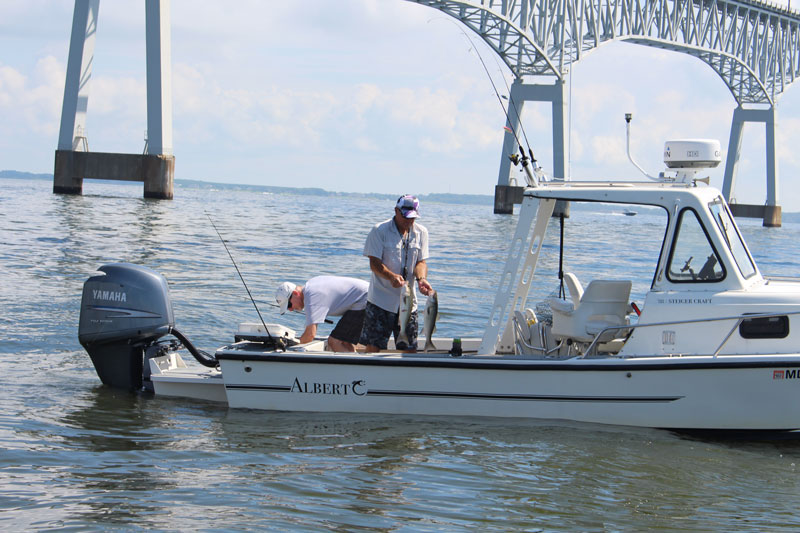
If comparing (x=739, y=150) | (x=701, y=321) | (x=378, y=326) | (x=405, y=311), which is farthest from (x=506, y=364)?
(x=739, y=150)

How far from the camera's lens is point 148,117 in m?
39.8

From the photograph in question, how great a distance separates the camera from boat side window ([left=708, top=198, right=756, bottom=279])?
677 centimetres

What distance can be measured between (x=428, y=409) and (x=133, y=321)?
2522 mm

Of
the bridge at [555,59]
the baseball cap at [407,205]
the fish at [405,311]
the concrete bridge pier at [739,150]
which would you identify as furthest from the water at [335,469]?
the concrete bridge pier at [739,150]

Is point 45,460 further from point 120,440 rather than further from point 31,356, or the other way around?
point 31,356

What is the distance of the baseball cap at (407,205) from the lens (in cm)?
727

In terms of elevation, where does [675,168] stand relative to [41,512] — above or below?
above

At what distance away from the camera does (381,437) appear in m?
6.85

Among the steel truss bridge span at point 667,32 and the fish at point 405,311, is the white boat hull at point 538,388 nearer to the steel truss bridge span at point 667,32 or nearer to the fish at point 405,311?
the fish at point 405,311

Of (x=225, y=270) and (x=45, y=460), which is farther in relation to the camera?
(x=225, y=270)

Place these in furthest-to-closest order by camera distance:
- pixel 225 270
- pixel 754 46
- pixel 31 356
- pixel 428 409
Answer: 1. pixel 754 46
2. pixel 225 270
3. pixel 31 356
4. pixel 428 409

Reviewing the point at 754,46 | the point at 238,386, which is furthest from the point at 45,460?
the point at 754,46

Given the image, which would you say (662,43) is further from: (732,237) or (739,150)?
(732,237)

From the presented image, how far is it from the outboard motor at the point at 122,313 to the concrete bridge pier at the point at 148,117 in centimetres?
3296
